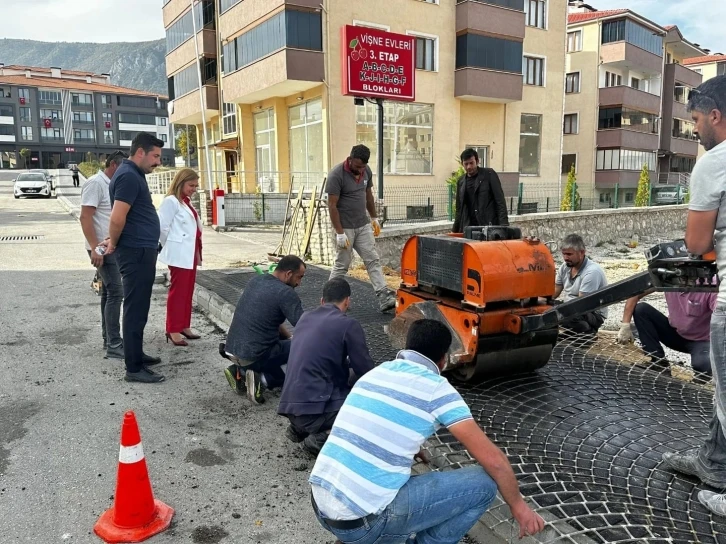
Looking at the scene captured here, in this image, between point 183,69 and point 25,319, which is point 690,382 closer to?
point 25,319

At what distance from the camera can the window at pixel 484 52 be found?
23469 millimetres

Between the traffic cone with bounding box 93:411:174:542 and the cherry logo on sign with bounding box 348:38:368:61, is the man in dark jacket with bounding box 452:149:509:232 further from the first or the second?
the cherry logo on sign with bounding box 348:38:368:61

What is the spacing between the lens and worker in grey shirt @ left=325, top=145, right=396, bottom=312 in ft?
21.0

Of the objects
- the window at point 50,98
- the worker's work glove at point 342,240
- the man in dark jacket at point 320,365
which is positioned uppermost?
the window at point 50,98

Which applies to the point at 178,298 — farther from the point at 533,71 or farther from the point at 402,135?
the point at 533,71

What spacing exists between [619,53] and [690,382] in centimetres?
3493

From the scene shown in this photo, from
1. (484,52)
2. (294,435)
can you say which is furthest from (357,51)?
(294,435)

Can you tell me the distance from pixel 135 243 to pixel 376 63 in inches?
459

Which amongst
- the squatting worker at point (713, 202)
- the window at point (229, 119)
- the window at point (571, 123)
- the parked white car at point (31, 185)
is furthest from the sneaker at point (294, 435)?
the window at point (571, 123)

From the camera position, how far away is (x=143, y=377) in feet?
15.6

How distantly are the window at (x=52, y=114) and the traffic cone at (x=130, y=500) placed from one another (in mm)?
94067

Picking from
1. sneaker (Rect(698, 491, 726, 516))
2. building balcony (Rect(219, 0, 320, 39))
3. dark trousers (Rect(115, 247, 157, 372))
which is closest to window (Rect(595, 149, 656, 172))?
building balcony (Rect(219, 0, 320, 39))

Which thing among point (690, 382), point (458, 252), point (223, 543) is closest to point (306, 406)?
point (223, 543)

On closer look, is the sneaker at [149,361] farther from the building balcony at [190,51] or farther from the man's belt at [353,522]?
the building balcony at [190,51]
